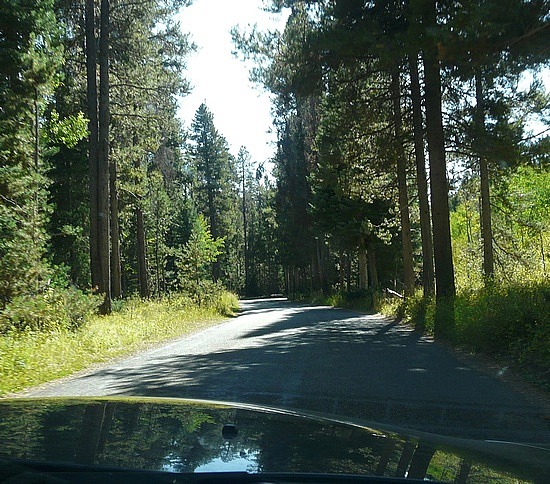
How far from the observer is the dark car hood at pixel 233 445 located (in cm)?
241

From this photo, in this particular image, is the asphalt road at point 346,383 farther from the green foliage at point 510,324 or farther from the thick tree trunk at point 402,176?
the thick tree trunk at point 402,176

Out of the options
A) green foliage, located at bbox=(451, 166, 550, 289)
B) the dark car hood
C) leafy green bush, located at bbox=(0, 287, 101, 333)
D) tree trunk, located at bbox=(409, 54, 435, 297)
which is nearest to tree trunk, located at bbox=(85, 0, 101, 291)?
leafy green bush, located at bbox=(0, 287, 101, 333)

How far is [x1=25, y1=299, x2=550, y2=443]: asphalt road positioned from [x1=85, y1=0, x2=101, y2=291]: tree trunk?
27.4ft

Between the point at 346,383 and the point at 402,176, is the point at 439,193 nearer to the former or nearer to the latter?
the point at 402,176

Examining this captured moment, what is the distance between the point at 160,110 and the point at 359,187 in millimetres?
9496

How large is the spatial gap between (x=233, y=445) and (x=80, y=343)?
41.3 feet

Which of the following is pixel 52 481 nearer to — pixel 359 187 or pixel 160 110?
pixel 359 187

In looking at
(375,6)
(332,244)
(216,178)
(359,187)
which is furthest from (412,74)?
(216,178)

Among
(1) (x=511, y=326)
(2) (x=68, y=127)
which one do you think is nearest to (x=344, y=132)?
(2) (x=68, y=127)

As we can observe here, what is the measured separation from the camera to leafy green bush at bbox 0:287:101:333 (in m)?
14.9

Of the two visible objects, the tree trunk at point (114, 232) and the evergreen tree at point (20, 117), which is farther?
the tree trunk at point (114, 232)

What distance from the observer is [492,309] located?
13039 millimetres

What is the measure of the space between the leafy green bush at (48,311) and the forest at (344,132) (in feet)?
0.19

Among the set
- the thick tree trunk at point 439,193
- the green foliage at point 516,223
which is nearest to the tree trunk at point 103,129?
the thick tree trunk at point 439,193
